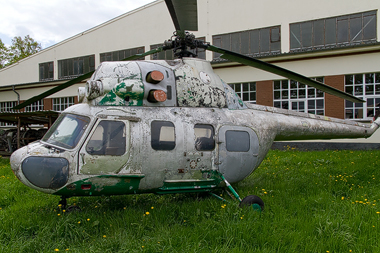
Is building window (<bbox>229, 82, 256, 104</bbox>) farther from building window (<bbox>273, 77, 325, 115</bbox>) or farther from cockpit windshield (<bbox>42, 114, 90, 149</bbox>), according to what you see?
cockpit windshield (<bbox>42, 114, 90, 149</bbox>)

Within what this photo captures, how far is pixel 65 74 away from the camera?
22672 millimetres

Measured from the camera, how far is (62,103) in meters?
22.4

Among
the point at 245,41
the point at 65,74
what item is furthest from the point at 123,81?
the point at 65,74

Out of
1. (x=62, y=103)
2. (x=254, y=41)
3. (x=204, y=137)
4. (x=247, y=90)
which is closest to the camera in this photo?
(x=204, y=137)

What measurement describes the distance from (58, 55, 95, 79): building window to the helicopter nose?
1792 centimetres

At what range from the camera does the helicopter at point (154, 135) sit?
4418 millimetres

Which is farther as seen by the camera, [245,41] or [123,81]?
[245,41]

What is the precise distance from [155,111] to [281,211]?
9.02ft

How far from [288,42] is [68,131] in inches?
545

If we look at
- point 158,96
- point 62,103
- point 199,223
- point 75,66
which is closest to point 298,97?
point 158,96

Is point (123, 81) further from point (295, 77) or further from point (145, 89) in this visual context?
point (295, 77)

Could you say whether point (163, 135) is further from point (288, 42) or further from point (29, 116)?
point (288, 42)

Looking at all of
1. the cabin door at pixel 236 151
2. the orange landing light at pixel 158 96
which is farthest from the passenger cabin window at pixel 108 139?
the cabin door at pixel 236 151

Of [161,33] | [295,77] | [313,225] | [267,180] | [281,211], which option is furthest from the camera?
[161,33]
